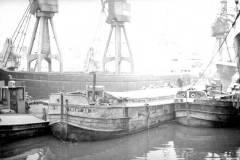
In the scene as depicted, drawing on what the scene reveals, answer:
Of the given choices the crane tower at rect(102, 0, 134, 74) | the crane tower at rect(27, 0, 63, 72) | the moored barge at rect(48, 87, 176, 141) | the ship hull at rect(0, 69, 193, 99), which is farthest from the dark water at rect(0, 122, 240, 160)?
the crane tower at rect(102, 0, 134, 74)

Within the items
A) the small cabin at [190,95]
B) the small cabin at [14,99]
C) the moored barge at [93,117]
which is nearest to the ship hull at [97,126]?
the moored barge at [93,117]

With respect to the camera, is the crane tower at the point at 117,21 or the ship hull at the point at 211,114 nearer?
the ship hull at the point at 211,114

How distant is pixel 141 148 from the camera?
1747cm

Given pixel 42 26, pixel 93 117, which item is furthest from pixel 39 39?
pixel 93 117

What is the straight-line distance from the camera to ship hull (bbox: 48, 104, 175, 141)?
18.7 metres

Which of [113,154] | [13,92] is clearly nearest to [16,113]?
[13,92]

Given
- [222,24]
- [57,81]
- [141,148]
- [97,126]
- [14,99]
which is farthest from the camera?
[222,24]

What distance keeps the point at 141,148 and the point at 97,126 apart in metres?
3.58

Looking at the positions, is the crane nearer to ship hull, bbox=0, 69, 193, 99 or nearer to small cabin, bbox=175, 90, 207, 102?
ship hull, bbox=0, 69, 193, 99

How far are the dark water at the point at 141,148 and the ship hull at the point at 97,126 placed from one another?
48 centimetres

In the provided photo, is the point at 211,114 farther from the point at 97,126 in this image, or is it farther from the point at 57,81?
the point at 57,81

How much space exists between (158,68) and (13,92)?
39.8 metres

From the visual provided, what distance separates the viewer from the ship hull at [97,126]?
18656 millimetres

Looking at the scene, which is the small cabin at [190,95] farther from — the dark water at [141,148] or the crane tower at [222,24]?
the crane tower at [222,24]
